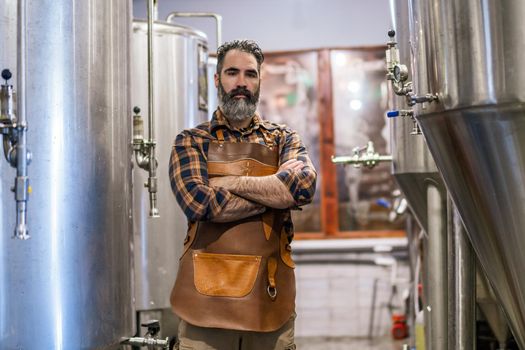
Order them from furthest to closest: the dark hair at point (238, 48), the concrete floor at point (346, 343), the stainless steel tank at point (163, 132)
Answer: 1. the concrete floor at point (346, 343)
2. the stainless steel tank at point (163, 132)
3. the dark hair at point (238, 48)

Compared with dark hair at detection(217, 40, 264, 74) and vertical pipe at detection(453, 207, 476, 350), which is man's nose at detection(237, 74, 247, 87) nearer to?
dark hair at detection(217, 40, 264, 74)

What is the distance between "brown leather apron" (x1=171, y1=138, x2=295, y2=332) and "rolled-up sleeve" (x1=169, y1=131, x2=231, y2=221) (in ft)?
0.17

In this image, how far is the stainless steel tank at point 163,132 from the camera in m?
3.63

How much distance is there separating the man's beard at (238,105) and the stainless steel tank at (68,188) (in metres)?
0.33

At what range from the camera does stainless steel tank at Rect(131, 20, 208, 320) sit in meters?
3.63

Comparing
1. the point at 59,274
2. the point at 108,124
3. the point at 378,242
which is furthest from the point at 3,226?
the point at 378,242

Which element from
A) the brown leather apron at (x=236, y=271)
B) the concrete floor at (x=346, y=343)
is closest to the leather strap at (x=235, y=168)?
the brown leather apron at (x=236, y=271)

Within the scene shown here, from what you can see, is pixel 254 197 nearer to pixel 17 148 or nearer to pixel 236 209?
pixel 236 209

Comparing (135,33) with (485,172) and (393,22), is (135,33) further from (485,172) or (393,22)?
(485,172)

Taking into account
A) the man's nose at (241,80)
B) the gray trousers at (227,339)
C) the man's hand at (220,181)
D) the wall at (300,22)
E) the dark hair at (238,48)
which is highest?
the wall at (300,22)

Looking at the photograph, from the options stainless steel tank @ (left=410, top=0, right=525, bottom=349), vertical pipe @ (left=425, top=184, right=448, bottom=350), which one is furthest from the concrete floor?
stainless steel tank @ (left=410, top=0, right=525, bottom=349)

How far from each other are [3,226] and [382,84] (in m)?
4.63

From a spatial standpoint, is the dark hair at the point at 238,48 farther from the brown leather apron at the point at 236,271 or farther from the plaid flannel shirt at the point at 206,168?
the brown leather apron at the point at 236,271

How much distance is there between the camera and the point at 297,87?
627 cm
